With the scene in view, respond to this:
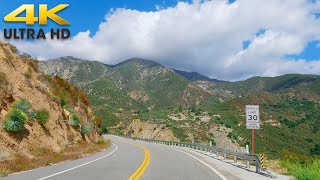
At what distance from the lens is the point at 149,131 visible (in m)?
109

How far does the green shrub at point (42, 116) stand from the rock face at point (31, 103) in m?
0.48

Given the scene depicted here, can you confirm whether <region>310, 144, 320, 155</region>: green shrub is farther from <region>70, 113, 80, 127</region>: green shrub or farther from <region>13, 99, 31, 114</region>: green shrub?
<region>13, 99, 31, 114</region>: green shrub

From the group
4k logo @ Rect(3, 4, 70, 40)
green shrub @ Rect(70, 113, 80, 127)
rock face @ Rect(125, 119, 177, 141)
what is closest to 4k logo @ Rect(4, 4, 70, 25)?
4k logo @ Rect(3, 4, 70, 40)

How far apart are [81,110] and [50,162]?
28.4m

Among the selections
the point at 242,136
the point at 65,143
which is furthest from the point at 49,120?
the point at 242,136

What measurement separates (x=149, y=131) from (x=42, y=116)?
79.7 meters

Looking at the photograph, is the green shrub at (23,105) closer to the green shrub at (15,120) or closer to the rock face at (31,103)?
the rock face at (31,103)

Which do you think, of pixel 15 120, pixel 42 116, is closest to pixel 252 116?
pixel 15 120

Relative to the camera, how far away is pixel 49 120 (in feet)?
106

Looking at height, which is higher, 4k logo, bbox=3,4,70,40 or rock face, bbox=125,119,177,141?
4k logo, bbox=3,4,70,40

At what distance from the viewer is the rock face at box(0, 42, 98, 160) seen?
2462cm

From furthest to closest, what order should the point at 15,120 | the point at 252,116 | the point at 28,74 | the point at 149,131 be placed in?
the point at 149,131
the point at 28,74
the point at 15,120
the point at 252,116

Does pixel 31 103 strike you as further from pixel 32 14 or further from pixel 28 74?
pixel 32 14

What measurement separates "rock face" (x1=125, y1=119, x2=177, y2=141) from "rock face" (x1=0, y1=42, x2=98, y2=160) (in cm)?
5946
